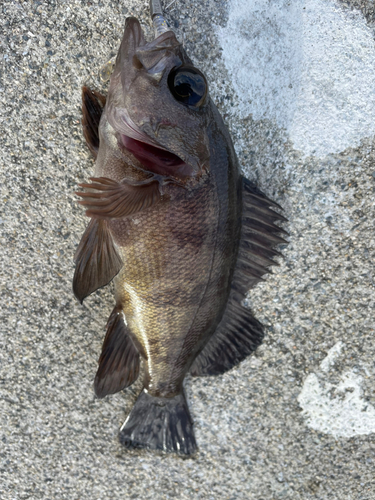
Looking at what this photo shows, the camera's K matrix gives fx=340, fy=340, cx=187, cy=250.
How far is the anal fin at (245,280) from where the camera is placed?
1605mm

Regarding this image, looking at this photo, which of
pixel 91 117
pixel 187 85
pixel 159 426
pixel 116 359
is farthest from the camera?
pixel 159 426

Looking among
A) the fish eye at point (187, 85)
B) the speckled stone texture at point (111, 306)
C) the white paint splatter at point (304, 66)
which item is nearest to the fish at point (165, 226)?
the fish eye at point (187, 85)

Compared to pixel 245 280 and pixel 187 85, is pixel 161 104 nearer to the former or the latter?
pixel 187 85

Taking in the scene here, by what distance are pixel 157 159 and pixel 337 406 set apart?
6.11 feet

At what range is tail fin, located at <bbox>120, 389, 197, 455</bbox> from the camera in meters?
1.91

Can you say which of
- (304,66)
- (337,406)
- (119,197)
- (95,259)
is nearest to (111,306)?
(95,259)

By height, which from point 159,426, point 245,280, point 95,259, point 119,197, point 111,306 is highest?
point 119,197

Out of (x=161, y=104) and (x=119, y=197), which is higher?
(x=161, y=104)

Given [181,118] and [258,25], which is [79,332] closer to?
[181,118]

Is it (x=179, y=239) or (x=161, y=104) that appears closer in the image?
(x=161, y=104)

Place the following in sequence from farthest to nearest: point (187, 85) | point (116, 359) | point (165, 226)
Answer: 1. point (116, 359)
2. point (165, 226)
3. point (187, 85)

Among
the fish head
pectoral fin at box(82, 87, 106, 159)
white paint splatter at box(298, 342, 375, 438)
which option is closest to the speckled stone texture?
white paint splatter at box(298, 342, 375, 438)

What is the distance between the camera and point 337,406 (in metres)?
2.11

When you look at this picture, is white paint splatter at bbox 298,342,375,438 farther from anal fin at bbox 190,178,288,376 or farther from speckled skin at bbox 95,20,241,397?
speckled skin at bbox 95,20,241,397
